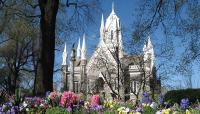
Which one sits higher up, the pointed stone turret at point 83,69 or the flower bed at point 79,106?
the pointed stone turret at point 83,69

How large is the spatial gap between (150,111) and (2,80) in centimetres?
5481

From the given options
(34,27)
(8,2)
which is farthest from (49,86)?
(34,27)

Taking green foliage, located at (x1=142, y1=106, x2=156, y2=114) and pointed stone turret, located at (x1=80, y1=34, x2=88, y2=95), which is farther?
pointed stone turret, located at (x1=80, y1=34, x2=88, y2=95)

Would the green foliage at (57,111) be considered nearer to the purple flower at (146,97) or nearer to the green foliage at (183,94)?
the purple flower at (146,97)

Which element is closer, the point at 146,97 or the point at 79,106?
the point at 146,97

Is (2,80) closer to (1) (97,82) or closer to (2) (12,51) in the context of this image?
(2) (12,51)

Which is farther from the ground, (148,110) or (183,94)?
(183,94)

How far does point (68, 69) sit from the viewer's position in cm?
9856

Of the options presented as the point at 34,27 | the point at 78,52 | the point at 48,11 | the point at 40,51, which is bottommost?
the point at 40,51

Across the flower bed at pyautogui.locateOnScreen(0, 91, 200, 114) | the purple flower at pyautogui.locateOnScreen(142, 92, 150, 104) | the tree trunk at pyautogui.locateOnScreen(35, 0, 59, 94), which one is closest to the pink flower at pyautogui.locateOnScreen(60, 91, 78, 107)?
the flower bed at pyautogui.locateOnScreen(0, 91, 200, 114)

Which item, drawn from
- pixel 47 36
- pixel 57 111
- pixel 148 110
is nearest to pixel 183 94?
pixel 47 36

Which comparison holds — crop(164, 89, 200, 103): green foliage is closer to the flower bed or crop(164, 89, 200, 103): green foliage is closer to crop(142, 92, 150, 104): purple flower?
the flower bed

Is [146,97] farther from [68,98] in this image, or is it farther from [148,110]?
[68,98]

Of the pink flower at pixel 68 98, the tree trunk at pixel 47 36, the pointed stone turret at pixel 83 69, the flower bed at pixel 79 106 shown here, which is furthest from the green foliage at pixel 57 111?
the pointed stone turret at pixel 83 69
